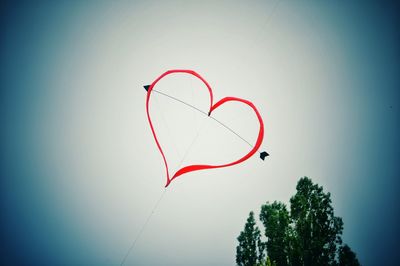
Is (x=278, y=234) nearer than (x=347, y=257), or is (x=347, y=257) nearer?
(x=347, y=257)

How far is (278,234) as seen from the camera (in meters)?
13.5

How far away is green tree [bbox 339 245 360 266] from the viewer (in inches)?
449

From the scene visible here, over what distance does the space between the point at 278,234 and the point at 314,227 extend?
2.61 meters

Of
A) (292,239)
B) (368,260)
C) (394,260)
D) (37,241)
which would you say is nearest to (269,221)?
(292,239)

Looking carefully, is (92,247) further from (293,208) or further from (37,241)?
(293,208)

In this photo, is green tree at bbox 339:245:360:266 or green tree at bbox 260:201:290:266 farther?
green tree at bbox 260:201:290:266

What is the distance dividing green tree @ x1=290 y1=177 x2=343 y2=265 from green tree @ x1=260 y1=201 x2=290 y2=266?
2.24 ft

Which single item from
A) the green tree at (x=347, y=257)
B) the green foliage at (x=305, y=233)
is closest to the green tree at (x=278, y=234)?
the green foliage at (x=305, y=233)

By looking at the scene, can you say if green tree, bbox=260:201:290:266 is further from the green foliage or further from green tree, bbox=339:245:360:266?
green tree, bbox=339:245:360:266

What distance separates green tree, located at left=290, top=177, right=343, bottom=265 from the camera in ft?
37.7

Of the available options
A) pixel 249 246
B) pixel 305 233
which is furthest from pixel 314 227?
pixel 249 246

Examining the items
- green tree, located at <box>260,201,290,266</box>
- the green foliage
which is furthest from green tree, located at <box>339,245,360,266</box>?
green tree, located at <box>260,201,290,266</box>

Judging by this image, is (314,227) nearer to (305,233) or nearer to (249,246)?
(305,233)

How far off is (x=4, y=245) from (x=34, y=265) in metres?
31.0
